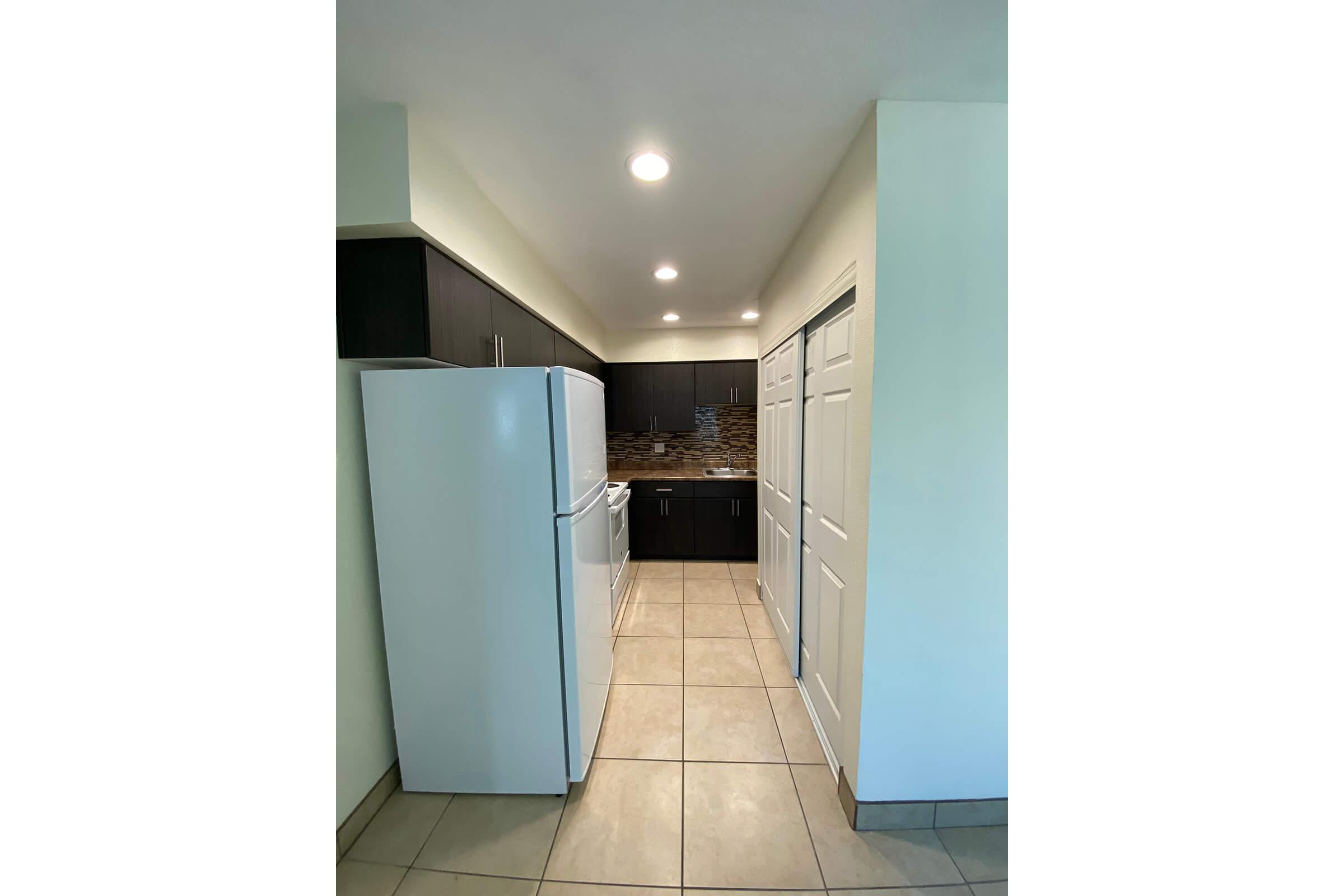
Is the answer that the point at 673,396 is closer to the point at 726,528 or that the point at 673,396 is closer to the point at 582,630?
the point at 726,528

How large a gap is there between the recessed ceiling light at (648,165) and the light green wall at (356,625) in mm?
1224

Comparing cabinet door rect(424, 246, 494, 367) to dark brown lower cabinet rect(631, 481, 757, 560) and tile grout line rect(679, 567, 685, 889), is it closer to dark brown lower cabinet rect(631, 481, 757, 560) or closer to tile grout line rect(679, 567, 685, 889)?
tile grout line rect(679, 567, 685, 889)

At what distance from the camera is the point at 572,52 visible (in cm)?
107

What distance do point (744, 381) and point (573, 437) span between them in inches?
117

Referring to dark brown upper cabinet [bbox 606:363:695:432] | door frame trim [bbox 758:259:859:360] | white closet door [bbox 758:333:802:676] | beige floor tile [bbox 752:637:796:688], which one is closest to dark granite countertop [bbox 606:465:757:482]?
dark brown upper cabinet [bbox 606:363:695:432]

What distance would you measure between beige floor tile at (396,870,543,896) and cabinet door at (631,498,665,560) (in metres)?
2.79

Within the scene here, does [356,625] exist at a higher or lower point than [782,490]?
lower

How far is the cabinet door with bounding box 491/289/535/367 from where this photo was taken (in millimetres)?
1874

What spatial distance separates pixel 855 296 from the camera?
1514 mm

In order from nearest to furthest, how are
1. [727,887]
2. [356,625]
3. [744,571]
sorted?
[727,887] → [356,625] → [744,571]

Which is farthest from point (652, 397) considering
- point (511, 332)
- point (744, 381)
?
point (511, 332)

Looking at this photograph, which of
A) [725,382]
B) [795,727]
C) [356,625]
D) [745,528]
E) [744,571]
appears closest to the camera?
[356,625]

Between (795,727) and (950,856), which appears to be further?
(795,727)
